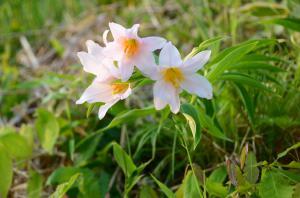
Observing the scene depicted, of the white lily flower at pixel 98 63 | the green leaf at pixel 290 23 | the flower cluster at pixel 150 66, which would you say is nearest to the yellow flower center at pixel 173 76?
the flower cluster at pixel 150 66

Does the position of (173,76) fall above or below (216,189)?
above

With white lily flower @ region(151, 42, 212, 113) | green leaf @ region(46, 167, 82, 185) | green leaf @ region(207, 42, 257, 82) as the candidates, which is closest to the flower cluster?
white lily flower @ region(151, 42, 212, 113)

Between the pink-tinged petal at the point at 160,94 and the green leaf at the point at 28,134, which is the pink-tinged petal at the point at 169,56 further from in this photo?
the green leaf at the point at 28,134

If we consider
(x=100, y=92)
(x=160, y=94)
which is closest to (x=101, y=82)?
(x=100, y=92)

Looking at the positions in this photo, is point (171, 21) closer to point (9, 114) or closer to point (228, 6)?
point (228, 6)

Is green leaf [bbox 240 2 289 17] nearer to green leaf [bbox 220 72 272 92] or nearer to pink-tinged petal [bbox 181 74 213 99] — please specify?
green leaf [bbox 220 72 272 92]

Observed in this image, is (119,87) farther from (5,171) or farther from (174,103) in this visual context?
(5,171)

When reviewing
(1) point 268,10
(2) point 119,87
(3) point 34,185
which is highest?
(2) point 119,87

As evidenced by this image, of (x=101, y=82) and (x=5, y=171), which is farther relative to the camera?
(x=5, y=171)
